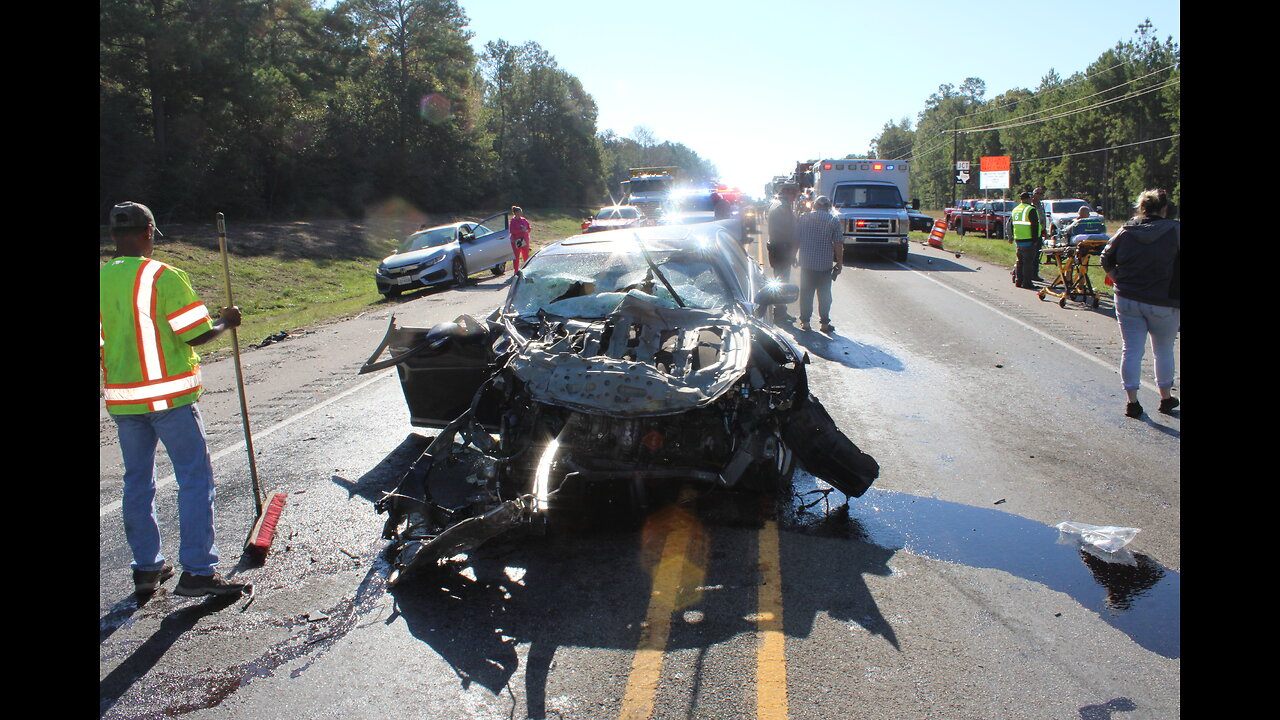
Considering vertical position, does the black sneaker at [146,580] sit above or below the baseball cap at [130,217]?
below

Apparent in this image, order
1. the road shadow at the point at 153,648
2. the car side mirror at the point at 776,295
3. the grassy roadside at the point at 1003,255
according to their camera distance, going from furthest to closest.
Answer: the grassy roadside at the point at 1003,255 < the car side mirror at the point at 776,295 < the road shadow at the point at 153,648

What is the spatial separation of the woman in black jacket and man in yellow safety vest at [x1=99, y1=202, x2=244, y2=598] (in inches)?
277

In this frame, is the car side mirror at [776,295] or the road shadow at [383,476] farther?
the car side mirror at [776,295]

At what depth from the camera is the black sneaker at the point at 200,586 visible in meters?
4.01

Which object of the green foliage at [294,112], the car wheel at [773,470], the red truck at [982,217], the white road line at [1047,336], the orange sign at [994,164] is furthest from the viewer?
the red truck at [982,217]

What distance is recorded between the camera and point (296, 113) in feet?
115

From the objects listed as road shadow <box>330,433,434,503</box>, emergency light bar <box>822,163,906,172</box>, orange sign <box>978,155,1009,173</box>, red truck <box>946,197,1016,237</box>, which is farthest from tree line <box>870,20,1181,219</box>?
road shadow <box>330,433,434,503</box>

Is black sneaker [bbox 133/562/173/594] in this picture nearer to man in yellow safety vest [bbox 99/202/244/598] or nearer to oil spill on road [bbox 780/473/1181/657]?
man in yellow safety vest [bbox 99/202/244/598]

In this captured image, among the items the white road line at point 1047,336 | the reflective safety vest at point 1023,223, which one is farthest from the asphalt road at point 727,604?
the reflective safety vest at point 1023,223

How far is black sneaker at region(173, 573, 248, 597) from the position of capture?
401 cm

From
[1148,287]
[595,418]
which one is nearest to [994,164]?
[1148,287]

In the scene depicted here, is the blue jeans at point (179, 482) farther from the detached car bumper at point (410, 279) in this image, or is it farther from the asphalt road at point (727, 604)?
the detached car bumper at point (410, 279)

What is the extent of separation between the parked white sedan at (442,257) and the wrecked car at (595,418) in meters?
11.2
